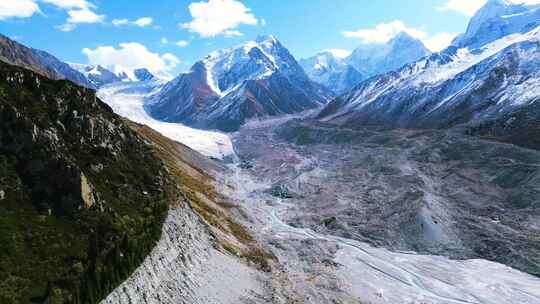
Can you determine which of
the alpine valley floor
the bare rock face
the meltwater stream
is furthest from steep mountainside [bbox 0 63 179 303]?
the meltwater stream

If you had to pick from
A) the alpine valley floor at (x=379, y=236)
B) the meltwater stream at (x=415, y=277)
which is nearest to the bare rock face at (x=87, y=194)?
the alpine valley floor at (x=379, y=236)

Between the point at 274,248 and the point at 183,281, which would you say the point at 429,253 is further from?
the point at 183,281

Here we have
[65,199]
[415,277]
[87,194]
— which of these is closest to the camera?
[65,199]

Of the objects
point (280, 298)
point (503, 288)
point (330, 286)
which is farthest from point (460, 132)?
point (280, 298)

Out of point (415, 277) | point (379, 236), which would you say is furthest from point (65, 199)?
point (379, 236)

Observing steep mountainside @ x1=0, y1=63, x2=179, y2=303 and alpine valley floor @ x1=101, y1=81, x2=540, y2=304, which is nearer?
steep mountainside @ x1=0, y1=63, x2=179, y2=303

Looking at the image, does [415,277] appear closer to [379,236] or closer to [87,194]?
[379,236]

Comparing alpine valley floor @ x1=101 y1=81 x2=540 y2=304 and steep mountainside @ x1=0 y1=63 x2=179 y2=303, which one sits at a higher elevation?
steep mountainside @ x1=0 y1=63 x2=179 y2=303

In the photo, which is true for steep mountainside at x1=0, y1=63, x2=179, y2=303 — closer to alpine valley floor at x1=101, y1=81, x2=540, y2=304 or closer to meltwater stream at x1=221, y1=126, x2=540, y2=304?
alpine valley floor at x1=101, y1=81, x2=540, y2=304
